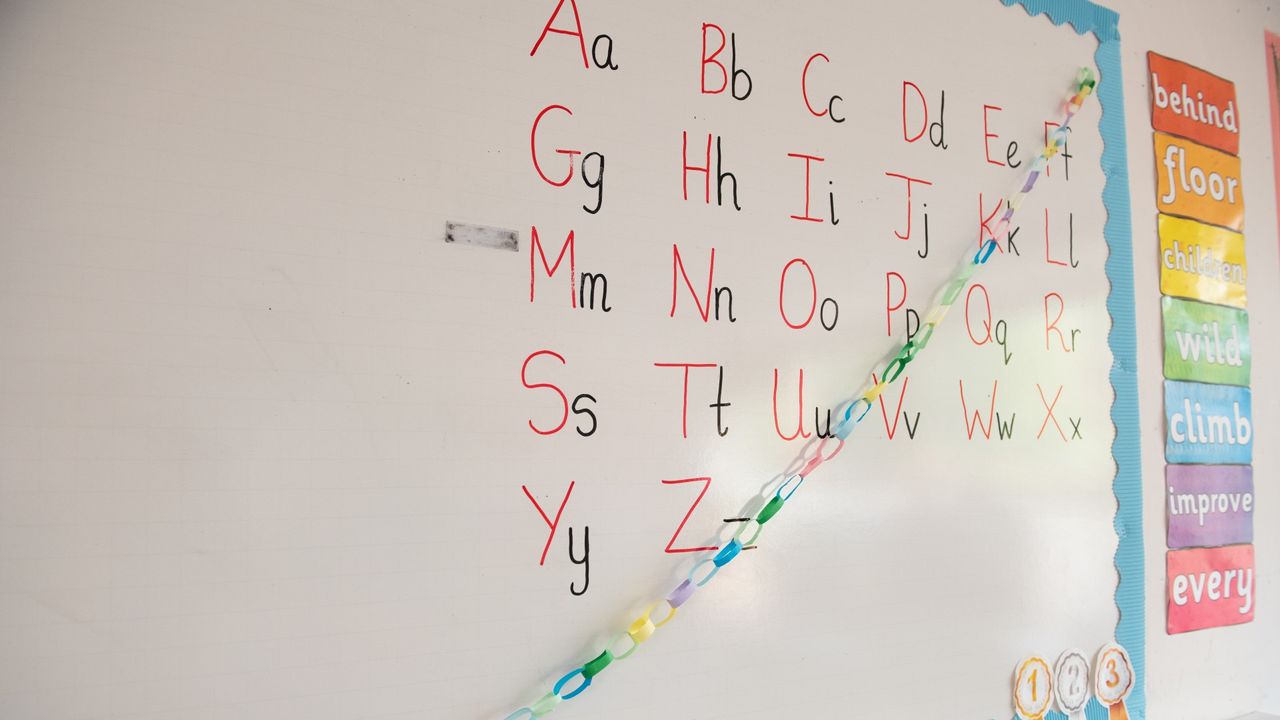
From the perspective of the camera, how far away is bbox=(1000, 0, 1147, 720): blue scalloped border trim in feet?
3.76

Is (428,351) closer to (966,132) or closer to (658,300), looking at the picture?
(658,300)

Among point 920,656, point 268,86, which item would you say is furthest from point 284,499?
point 920,656

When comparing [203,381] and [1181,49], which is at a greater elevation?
[1181,49]

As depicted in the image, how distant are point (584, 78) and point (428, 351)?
30cm

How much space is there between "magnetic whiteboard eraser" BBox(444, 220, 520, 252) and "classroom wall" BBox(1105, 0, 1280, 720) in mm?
926

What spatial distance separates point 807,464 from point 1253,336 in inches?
36.1

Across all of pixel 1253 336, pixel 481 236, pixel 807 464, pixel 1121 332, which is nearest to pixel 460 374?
pixel 481 236

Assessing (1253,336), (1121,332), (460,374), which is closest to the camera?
(460,374)

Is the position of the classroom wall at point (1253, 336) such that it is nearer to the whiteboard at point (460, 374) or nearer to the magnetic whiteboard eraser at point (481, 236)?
the whiteboard at point (460, 374)

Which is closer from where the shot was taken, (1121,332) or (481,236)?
(481,236)

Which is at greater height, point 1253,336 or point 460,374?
point 1253,336

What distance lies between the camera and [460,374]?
2.45ft

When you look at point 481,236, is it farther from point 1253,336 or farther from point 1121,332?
point 1253,336

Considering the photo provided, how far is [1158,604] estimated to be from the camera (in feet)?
3.91
